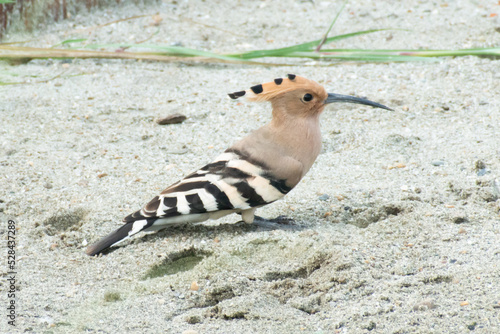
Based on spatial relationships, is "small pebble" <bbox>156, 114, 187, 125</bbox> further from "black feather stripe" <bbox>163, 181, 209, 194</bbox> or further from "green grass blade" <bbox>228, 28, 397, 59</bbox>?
"black feather stripe" <bbox>163, 181, 209, 194</bbox>

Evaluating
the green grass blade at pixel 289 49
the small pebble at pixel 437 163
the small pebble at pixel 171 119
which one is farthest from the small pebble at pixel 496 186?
the small pebble at pixel 171 119

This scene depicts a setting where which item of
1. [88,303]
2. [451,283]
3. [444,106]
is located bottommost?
[88,303]

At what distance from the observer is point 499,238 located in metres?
2.82

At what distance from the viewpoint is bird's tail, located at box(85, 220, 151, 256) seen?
115 inches

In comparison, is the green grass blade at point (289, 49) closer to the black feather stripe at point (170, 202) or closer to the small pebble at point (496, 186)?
the small pebble at point (496, 186)

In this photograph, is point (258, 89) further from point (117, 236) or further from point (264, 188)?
point (117, 236)

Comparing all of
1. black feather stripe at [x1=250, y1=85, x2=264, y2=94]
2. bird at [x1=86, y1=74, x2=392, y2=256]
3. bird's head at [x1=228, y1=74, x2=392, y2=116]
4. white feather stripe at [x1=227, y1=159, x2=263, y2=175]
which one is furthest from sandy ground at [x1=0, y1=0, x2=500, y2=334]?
black feather stripe at [x1=250, y1=85, x2=264, y2=94]

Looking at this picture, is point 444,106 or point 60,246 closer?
point 60,246

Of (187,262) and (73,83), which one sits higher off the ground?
(73,83)

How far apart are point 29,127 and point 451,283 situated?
2777 mm

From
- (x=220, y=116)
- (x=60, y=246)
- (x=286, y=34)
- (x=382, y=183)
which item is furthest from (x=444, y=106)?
(x=60, y=246)

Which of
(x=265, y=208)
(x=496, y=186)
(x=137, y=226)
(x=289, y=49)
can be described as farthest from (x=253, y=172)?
(x=289, y=49)

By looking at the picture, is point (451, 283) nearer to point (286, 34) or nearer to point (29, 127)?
point (29, 127)

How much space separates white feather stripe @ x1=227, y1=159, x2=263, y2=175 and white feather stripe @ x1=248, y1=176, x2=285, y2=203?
0.04 meters
